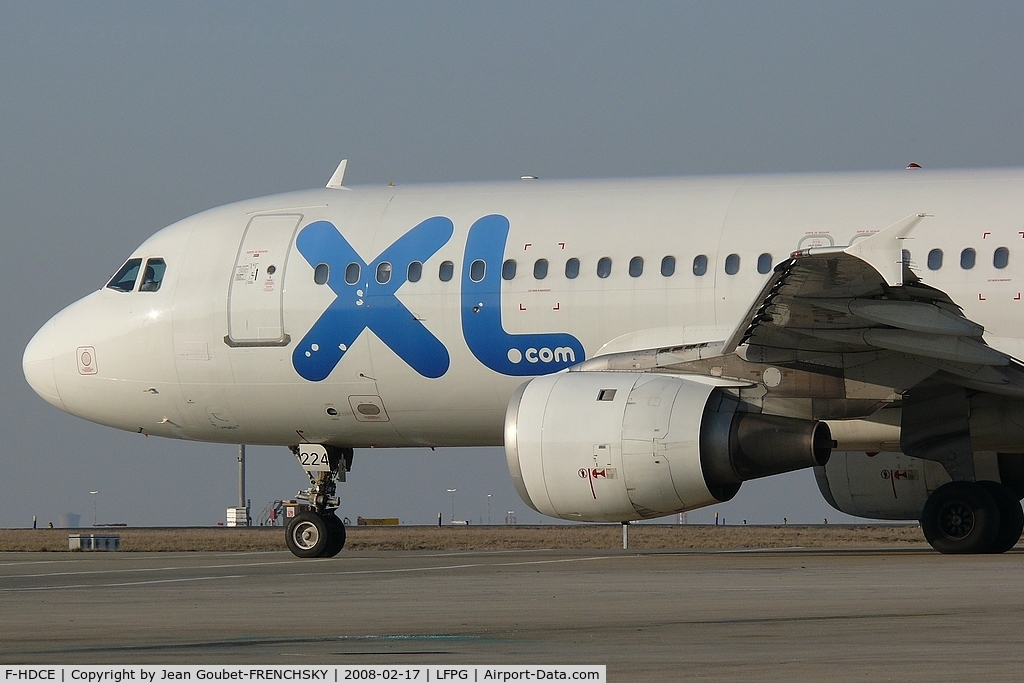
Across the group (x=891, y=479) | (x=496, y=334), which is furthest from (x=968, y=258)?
(x=496, y=334)

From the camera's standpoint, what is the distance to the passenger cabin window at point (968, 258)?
1755cm

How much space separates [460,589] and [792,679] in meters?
6.75

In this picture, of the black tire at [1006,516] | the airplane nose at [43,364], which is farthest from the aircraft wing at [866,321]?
the airplane nose at [43,364]

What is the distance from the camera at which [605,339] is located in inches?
739

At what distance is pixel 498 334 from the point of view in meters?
19.3

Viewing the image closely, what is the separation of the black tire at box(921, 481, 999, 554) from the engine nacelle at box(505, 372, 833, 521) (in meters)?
1.67

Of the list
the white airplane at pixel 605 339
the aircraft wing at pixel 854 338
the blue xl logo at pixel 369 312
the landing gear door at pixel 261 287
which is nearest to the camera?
the aircraft wing at pixel 854 338

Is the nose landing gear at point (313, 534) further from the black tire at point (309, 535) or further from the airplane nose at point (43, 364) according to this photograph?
the airplane nose at point (43, 364)

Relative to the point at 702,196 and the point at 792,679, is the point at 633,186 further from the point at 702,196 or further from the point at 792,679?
the point at 792,679

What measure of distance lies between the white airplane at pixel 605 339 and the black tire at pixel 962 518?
24 millimetres

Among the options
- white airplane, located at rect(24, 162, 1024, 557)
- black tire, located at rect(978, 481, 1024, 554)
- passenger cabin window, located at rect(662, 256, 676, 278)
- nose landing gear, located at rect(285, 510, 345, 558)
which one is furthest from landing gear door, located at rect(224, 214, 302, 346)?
black tire, located at rect(978, 481, 1024, 554)

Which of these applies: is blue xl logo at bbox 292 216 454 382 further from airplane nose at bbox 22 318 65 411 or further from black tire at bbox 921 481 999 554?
black tire at bbox 921 481 999 554

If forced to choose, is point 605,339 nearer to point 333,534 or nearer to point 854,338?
point 854,338

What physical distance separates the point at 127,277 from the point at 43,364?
5.60ft
